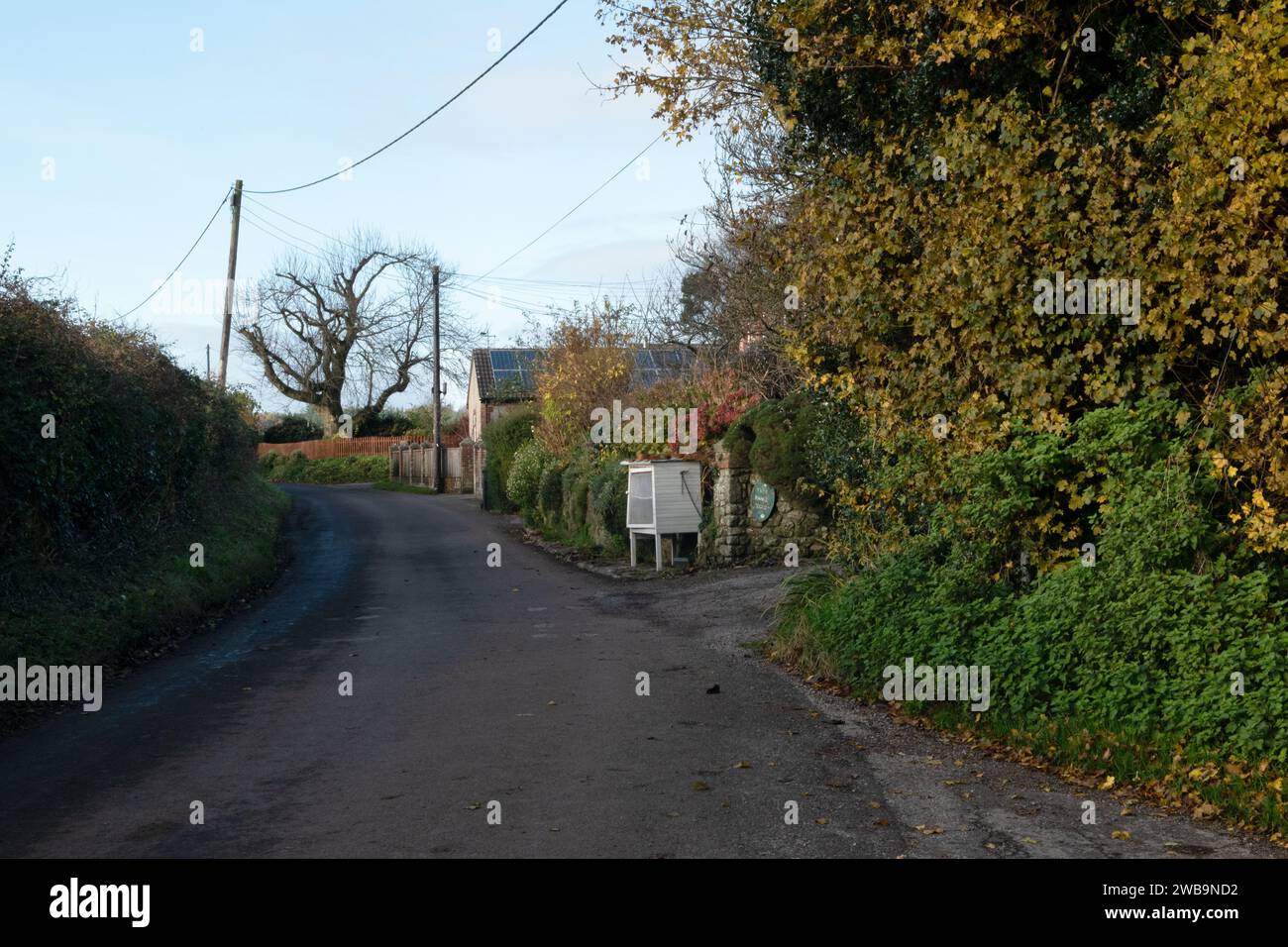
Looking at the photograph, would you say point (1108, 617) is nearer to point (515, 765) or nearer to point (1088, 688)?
point (1088, 688)

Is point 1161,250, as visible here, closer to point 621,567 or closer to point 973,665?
point 973,665

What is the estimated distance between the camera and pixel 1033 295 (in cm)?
943

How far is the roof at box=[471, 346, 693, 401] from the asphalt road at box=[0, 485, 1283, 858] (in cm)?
1672

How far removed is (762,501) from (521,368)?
30.5 m

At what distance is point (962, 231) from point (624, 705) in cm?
497

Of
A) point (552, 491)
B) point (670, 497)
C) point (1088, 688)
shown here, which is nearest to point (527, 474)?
point (552, 491)

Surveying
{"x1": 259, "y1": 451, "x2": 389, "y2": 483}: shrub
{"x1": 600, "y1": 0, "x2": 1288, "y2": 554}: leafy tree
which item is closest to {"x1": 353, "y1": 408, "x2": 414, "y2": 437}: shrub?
{"x1": 259, "y1": 451, "x2": 389, "y2": 483}: shrub

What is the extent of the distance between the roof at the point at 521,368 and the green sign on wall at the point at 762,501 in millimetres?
9265

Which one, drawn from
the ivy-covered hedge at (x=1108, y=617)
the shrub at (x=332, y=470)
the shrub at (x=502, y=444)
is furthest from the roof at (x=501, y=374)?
the ivy-covered hedge at (x=1108, y=617)

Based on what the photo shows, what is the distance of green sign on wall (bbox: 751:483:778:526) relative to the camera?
745 inches

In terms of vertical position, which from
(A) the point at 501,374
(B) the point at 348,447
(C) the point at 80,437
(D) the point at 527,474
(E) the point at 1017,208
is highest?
(A) the point at 501,374

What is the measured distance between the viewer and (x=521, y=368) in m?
48.3

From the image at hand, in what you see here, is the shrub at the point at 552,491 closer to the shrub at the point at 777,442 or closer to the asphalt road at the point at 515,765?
the shrub at the point at 777,442
